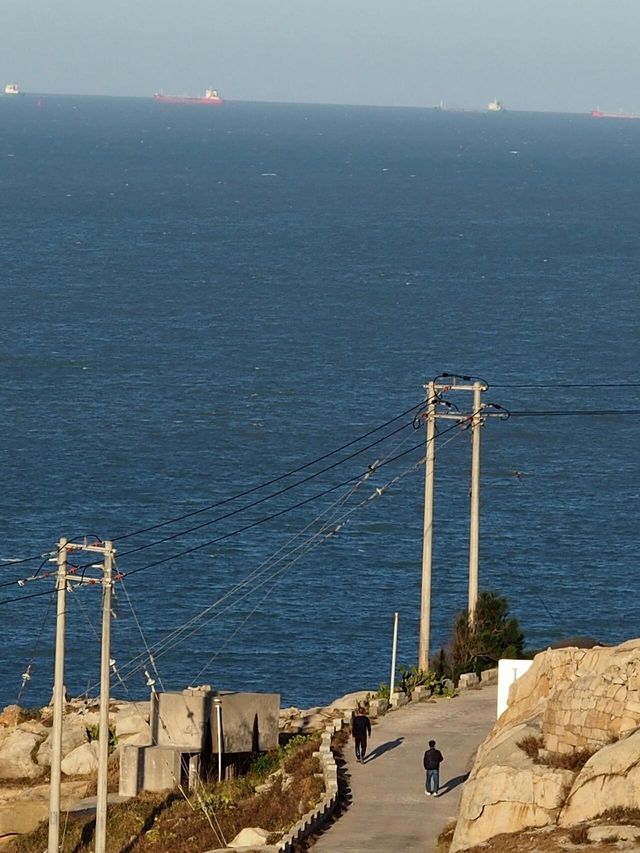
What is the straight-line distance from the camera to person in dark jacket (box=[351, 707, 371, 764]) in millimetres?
41531

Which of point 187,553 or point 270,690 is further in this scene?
point 187,553

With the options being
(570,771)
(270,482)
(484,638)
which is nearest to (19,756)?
(484,638)

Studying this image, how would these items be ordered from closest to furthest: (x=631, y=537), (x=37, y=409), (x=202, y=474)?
(x=631, y=537) < (x=202, y=474) < (x=37, y=409)

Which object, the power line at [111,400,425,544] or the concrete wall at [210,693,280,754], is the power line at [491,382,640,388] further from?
the concrete wall at [210,693,280,754]

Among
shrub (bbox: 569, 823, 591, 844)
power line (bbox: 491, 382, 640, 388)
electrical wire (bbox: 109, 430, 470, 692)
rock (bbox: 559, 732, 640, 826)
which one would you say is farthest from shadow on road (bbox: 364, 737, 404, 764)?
power line (bbox: 491, 382, 640, 388)

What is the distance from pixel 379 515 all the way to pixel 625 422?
27.1 metres

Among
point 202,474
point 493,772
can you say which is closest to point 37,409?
point 202,474

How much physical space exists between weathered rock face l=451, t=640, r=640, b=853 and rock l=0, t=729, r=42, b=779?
590 inches

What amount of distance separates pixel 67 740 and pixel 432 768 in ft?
42.2

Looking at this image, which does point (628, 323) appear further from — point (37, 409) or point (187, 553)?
point (187, 553)

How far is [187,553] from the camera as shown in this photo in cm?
8475

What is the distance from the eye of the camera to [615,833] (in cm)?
2995

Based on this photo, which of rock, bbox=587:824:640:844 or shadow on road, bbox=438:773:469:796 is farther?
shadow on road, bbox=438:773:469:796

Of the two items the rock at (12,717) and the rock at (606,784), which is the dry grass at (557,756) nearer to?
the rock at (606,784)
